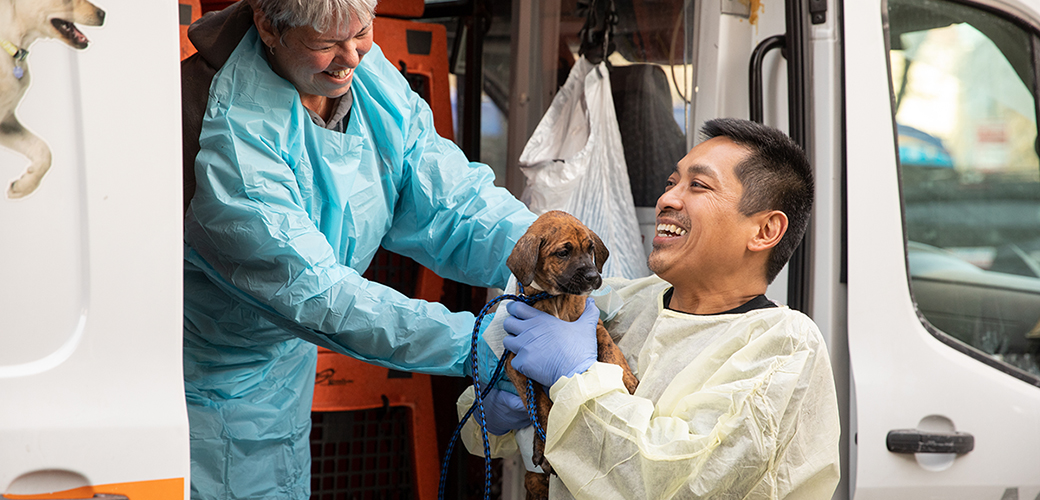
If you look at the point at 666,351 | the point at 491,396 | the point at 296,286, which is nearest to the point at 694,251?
the point at 666,351

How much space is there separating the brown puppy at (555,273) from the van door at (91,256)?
69 centimetres

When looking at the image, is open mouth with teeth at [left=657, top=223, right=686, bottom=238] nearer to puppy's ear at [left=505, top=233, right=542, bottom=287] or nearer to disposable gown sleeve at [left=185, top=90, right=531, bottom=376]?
puppy's ear at [left=505, top=233, right=542, bottom=287]

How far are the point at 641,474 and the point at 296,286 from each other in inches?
32.5

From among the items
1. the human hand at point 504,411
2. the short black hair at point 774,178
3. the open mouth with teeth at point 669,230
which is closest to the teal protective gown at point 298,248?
the human hand at point 504,411

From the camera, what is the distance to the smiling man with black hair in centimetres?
141

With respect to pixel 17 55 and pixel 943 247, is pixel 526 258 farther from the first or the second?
pixel 943 247

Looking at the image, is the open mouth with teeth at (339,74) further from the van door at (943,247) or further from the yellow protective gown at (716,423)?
the van door at (943,247)

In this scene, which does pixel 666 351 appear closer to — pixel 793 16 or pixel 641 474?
pixel 641 474

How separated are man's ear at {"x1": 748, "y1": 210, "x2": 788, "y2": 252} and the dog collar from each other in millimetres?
1390

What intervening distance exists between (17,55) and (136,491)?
28.5 inches

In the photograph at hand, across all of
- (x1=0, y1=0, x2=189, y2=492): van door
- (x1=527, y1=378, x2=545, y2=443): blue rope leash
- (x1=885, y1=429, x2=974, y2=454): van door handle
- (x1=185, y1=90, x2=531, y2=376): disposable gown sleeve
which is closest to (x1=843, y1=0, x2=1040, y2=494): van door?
(x1=885, y1=429, x2=974, y2=454): van door handle

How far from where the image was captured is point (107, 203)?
1242 millimetres

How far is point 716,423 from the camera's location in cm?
144

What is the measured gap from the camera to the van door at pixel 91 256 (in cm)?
120
